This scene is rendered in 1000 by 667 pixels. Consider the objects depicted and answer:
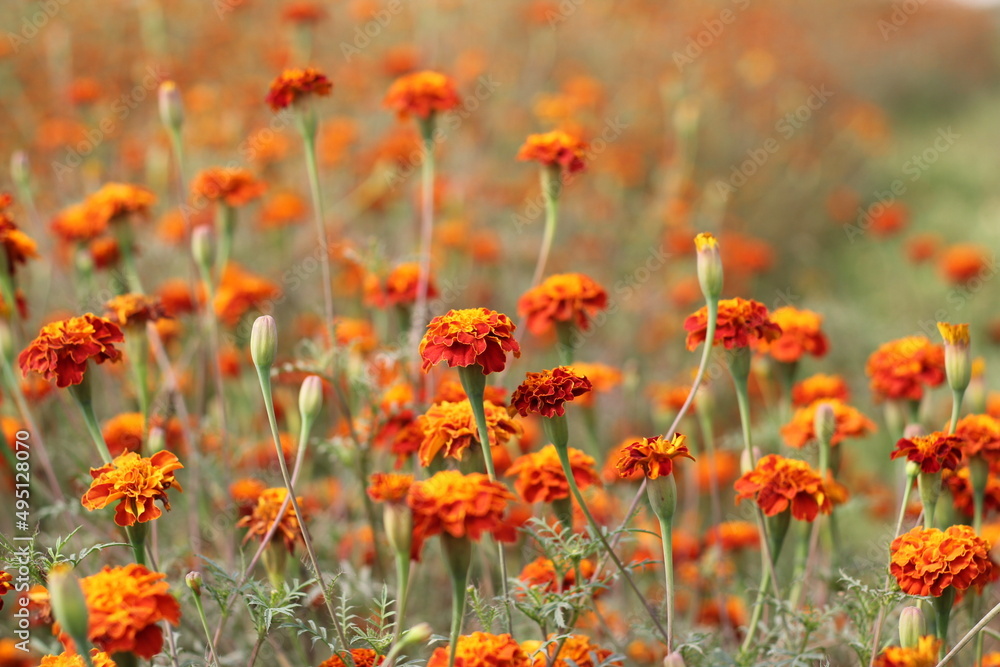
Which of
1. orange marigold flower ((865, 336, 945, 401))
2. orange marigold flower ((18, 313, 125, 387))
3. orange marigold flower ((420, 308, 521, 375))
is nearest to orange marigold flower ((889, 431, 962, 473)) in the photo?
orange marigold flower ((865, 336, 945, 401))

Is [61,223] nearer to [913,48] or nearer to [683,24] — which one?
[683,24]

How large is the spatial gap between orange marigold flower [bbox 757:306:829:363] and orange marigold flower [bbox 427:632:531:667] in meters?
1.11

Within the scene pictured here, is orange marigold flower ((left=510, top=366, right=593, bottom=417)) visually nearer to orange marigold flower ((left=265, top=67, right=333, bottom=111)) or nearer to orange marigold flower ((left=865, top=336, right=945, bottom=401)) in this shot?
orange marigold flower ((left=865, top=336, right=945, bottom=401))

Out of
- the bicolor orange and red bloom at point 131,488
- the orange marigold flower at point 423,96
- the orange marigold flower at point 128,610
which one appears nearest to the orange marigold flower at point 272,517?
the bicolor orange and red bloom at point 131,488

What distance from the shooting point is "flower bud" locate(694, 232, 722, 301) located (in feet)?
5.48

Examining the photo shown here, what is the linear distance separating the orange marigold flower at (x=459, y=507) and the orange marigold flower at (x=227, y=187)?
1444mm

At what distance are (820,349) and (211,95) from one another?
385 cm

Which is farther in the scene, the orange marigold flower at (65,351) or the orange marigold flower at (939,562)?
the orange marigold flower at (65,351)

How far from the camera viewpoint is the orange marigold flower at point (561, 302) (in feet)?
6.48

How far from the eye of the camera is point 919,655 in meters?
1.49

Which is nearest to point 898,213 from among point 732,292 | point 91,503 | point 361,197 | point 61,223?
point 732,292

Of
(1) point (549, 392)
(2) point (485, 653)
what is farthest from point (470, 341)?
(2) point (485, 653)

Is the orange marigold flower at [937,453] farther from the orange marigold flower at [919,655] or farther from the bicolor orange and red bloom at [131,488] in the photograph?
the bicolor orange and red bloom at [131,488]

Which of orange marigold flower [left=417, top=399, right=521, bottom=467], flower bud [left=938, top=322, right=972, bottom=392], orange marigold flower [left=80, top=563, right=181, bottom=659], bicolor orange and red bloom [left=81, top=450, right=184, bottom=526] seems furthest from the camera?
flower bud [left=938, top=322, right=972, bottom=392]
